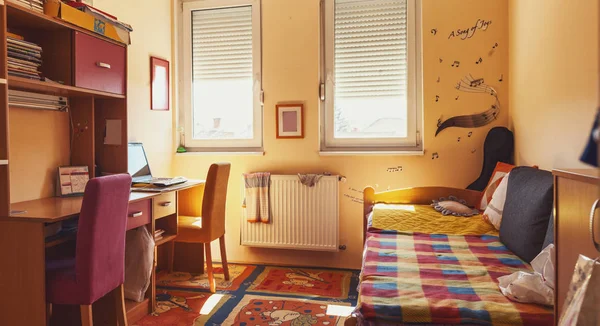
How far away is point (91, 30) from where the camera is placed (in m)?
2.32

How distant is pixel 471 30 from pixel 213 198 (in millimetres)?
2343

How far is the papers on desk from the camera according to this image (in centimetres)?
241

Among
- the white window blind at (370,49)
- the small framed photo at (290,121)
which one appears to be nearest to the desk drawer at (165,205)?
the small framed photo at (290,121)

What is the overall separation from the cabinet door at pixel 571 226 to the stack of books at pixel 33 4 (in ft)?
7.61

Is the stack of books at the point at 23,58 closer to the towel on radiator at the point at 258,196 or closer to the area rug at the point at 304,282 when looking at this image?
the towel on radiator at the point at 258,196

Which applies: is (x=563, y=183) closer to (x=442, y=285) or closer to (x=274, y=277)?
(x=442, y=285)

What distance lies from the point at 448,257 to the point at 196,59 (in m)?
2.83

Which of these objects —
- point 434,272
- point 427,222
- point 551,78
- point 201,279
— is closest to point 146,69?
point 201,279

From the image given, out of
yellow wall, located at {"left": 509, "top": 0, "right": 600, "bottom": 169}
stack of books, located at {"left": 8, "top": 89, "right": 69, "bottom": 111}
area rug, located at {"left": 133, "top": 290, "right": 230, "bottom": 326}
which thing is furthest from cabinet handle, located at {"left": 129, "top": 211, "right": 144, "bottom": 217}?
yellow wall, located at {"left": 509, "top": 0, "right": 600, "bottom": 169}

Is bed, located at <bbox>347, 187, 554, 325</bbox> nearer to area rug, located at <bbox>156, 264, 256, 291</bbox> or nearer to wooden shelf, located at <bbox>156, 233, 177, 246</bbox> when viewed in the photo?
area rug, located at <bbox>156, 264, 256, 291</bbox>

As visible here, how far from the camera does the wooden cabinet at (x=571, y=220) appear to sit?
1.02m

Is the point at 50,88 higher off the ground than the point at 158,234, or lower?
higher

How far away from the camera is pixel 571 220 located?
3.76 feet

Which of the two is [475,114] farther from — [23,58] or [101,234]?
[23,58]
